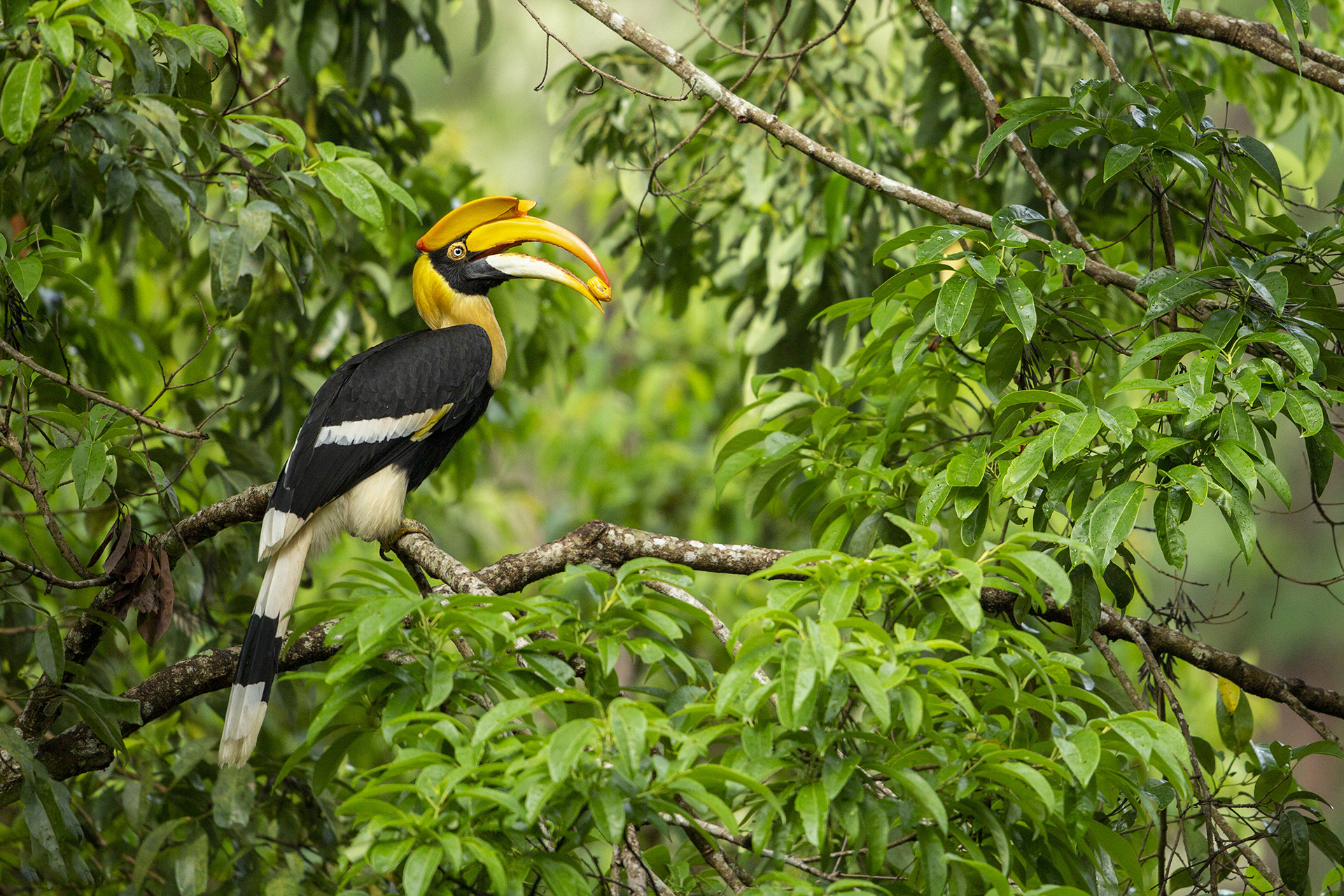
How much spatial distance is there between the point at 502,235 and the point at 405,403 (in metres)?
0.56

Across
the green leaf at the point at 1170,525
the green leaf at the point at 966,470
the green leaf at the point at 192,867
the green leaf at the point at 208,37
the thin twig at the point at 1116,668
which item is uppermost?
the green leaf at the point at 208,37

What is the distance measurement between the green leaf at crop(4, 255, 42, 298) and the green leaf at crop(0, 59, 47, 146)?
0.27 meters

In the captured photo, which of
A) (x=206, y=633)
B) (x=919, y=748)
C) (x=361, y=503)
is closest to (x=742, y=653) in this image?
(x=919, y=748)

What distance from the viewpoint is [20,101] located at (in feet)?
5.76

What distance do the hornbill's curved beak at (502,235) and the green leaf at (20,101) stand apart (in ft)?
4.53

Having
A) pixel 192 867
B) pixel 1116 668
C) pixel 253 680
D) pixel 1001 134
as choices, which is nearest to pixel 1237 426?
pixel 1001 134

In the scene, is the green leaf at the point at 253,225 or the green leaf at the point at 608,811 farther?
the green leaf at the point at 253,225

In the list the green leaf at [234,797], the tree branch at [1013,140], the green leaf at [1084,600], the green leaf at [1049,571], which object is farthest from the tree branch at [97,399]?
the tree branch at [1013,140]

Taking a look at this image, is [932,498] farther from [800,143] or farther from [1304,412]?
[800,143]

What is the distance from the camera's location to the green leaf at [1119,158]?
1.90 m

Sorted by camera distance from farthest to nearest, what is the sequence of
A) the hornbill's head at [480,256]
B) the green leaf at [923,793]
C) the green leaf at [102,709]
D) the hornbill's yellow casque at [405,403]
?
the hornbill's head at [480,256]
the hornbill's yellow casque at [405,403]
the green leaf at [102,709]
the green leaf at [923,793]

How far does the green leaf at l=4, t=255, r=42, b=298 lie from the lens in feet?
6.37

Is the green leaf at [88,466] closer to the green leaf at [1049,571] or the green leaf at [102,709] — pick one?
the green leaf at [102,709]

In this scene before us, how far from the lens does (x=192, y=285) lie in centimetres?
368
